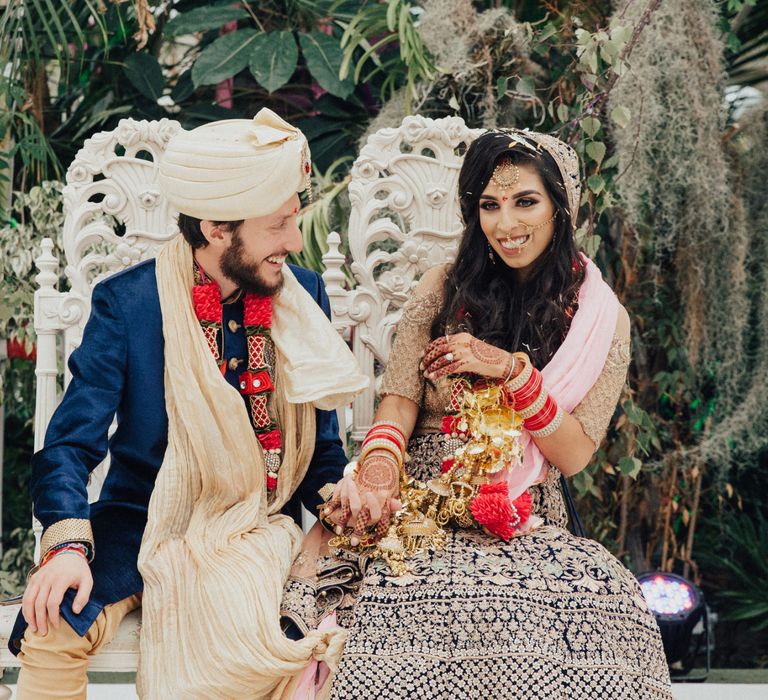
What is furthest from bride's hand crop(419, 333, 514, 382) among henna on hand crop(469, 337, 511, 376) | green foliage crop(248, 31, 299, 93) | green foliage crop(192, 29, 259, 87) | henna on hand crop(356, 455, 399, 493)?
green foliage crop(192, 29, 259, 87)

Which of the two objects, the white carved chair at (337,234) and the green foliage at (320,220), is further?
the green foliage at (320,220)

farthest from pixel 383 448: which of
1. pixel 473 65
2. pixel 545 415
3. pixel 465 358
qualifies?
pixel 473 65

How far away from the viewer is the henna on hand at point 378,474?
8.84 ft

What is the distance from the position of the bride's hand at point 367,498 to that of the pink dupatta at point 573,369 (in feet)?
0.89

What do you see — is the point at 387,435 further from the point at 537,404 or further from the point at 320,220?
the point at 320,220

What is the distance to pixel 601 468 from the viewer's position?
13.9 ft

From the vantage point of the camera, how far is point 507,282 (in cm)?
300

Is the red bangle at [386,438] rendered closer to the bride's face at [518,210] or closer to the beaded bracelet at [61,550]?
the bride's face at [518,210]

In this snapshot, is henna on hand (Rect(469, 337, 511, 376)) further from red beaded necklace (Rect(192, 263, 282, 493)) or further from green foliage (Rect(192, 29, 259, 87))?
green foliage (Rect(192, 29, 259, 87))

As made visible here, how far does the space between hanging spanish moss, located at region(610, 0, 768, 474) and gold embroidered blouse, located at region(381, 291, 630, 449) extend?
116cm

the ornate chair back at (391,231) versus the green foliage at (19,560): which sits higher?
the ornate chair back at (391,231)

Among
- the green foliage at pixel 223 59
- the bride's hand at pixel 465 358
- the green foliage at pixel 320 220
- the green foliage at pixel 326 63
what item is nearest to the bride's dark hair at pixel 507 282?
the bride's hand at pixel 465 358

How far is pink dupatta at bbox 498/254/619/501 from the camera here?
2.75 m

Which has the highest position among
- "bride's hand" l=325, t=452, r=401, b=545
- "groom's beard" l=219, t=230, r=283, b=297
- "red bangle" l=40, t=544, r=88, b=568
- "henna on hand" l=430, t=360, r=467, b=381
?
"groom's beard" l=219, t=230, r=283, b=297
